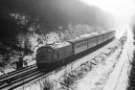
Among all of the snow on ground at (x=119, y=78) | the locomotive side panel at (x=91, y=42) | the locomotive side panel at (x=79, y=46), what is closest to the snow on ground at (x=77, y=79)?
the snow on ground at (x=119, y=78)

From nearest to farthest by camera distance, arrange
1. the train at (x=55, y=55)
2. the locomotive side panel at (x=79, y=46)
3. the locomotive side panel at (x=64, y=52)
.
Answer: the train at (x=55, y=55)
the locomotive side panel at (x=64, y=52)
the locomotive side panel at (x=79, y=46)

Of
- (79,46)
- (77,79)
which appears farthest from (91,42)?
(77,79)

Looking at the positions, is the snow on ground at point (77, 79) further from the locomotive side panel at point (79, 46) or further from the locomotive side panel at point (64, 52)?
the locomotive side panel at point (79, 46)

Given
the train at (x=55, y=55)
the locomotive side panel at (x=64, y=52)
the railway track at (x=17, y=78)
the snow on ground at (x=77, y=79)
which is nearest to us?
the snow on ground at (x=77, y=79)

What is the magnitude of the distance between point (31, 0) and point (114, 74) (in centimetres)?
3188

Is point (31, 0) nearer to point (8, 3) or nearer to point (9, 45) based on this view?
point (8, 3)

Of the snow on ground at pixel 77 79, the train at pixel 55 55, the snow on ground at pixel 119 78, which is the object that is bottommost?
the snow on ground at pixel 119 78

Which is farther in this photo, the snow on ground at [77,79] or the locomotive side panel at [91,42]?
the locomotive side panel at [91,42]

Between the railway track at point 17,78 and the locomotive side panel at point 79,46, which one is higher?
the locomotive side panel at point 79,46

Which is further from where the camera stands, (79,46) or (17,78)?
(79,46)

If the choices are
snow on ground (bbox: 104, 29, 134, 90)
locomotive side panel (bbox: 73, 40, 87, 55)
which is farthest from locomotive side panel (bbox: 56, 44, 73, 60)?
snow on ground (bbox: 104, 29, 134, 90)

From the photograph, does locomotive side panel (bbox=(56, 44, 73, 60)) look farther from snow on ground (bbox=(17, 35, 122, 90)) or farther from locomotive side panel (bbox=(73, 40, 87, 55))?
snow on ground (bbox=(17, 35, 122, 90))

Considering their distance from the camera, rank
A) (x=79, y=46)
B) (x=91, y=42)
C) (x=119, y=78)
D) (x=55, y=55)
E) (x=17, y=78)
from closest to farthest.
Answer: (x=17, y=78) → (x=119, y=78) → (x=55, y=55) → (x=79, y=46) → (x=91, y=42)

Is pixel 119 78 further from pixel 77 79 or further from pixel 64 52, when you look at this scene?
pixel 64 52
